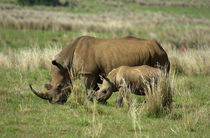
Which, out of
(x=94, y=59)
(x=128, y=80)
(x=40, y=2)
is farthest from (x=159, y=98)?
(x=40, y=2)

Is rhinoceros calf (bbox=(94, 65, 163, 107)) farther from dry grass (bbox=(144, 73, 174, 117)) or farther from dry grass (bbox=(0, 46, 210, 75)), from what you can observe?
dry grass (bbox=(0, 46, 210, 75))

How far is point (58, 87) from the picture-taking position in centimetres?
1041

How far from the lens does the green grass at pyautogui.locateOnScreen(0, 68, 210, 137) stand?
8.00 metres

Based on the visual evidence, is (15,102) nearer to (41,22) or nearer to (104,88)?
(104,88)

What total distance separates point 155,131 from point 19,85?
5.38 meters

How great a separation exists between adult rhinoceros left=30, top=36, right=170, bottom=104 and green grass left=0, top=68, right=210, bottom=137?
1.79ft

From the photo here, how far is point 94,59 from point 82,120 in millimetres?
2627

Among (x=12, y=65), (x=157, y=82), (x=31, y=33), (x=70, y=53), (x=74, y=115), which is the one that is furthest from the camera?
(x=31, y=33)

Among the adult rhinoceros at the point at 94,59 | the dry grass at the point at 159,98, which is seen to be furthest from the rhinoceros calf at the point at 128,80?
the dry grass at the point at 159,98

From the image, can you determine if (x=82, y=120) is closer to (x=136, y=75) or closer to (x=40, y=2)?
(x=136, y=75)

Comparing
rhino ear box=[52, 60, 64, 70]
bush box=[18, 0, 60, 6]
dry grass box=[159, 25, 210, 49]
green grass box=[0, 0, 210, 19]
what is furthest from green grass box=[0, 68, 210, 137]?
bush box=[18, 0, 60, 6]

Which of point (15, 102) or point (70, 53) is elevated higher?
point (70, 53)

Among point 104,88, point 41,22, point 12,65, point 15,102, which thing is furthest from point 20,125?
point 41,22

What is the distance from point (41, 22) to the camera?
29.4 metres
